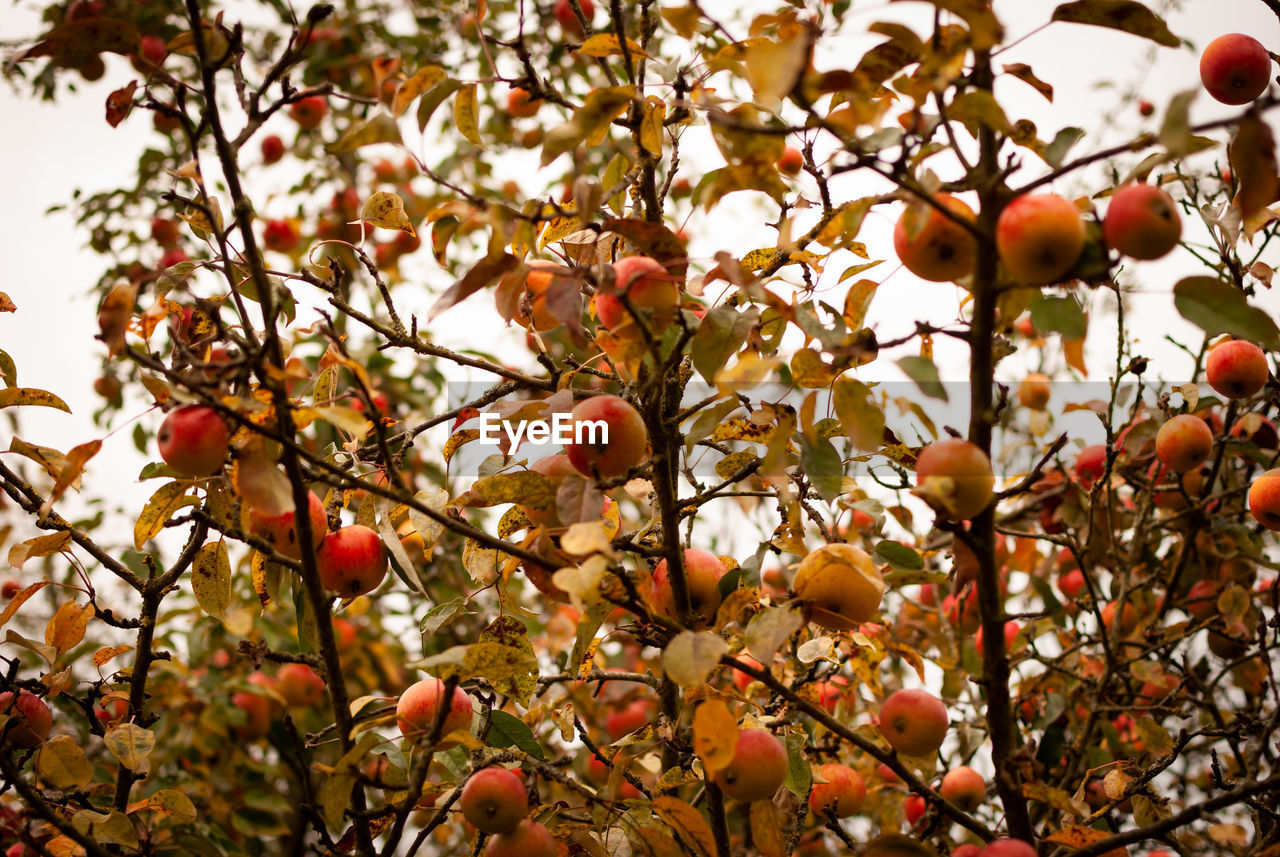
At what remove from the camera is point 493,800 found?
1.20m

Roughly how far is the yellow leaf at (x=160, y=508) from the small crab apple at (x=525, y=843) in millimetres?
631

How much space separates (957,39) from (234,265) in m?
1.02

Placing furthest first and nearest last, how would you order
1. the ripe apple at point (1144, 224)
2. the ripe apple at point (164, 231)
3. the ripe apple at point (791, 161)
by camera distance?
the ripe apple at point (164, 231)
the ripe apple at point (791, 161)
the ripe apple at point (1144, 224)

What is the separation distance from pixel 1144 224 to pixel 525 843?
105 cm

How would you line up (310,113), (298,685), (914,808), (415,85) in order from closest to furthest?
(415,85) → (914,808) → (298,685) → (310,113)

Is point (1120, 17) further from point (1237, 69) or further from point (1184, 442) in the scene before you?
point (1184, 442)

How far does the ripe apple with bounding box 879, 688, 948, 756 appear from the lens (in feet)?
4.33

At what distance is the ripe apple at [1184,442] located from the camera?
5.71 feet

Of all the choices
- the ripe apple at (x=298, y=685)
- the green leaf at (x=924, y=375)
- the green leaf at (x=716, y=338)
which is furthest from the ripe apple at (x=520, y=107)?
the ripe apple at (x=298, y=685)

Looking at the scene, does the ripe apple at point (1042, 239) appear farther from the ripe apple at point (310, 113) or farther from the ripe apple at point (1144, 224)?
the ripe apple at point (310, 113)

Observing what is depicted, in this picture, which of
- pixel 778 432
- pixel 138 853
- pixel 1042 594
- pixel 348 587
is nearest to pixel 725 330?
pixel 778 432

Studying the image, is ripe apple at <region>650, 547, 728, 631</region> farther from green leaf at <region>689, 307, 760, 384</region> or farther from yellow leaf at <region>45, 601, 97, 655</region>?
yellow leaf at <region>45, 601, 97, 655</region>

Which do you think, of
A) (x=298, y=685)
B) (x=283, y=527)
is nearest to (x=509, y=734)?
(x=283, y=527)

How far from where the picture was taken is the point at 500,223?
3.21 feet
